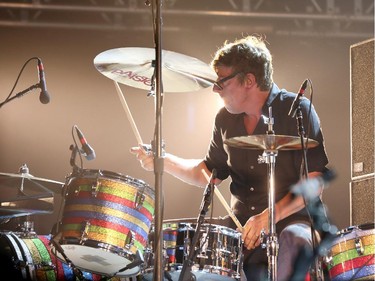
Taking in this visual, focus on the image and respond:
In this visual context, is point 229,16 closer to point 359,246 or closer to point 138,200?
point 138,200

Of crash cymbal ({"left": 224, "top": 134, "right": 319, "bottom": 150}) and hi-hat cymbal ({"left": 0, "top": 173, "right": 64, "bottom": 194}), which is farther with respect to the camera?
hi-hat cymbal ({"left": 0, "top": 173, "right": 64, "bottom": 194})

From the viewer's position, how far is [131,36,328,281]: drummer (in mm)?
3508

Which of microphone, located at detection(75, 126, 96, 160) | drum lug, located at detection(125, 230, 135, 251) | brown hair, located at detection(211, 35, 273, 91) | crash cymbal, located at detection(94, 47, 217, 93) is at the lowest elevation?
drum lug, located at detection(125, 230, 135, 251)

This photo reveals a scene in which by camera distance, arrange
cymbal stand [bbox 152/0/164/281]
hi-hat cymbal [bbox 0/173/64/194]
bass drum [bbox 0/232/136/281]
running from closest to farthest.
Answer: cymbal stand [bbox 152/0/164/281]
hi-hat cymbal [bbox 0/173/64/194]
bass drum [bbox 0/232/136/281]

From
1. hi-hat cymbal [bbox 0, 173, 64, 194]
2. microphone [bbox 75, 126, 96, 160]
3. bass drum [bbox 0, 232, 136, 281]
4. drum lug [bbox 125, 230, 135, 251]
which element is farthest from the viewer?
bass drum [bbox 0, 232, 136, 281]

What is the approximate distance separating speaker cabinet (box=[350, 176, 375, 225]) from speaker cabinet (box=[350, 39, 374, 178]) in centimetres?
6

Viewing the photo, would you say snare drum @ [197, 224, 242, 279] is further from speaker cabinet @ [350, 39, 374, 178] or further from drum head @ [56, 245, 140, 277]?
speaker cabinet @ [350, 39, 374, 178]

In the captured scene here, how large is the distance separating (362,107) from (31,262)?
211cm

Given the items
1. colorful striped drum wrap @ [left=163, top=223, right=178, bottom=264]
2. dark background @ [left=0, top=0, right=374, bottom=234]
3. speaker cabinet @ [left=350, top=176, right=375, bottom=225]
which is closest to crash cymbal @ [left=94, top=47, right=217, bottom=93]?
colorful striped drum wrap @ [left=163, top=223, right=178, bottom=264]

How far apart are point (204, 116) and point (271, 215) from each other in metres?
1.85

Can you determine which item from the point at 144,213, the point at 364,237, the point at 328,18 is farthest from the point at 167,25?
the point at 364,237

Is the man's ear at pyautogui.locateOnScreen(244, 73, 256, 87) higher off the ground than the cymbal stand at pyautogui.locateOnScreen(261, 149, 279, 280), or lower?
higher

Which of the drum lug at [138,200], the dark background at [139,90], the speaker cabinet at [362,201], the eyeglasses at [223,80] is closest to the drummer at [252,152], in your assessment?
the eyeglasses at [223,80]

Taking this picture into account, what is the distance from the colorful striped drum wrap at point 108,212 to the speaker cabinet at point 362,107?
4.50ft
